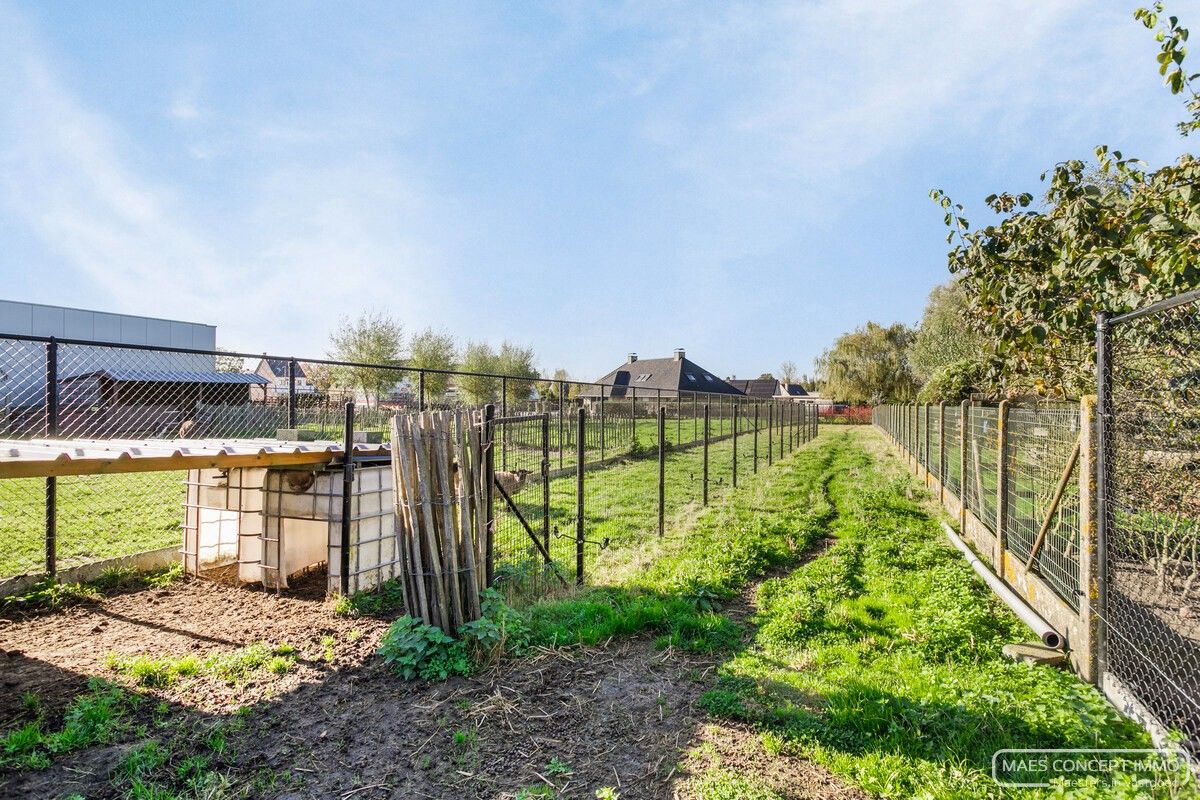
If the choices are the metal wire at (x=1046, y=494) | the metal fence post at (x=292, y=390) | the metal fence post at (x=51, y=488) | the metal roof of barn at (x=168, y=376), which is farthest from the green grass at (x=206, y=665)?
the metal roof of barn at (x=168, y=376)

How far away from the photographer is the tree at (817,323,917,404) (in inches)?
1661

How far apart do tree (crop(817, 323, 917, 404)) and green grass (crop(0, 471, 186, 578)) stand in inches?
1674

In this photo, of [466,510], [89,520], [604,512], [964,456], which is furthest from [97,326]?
[964,456]

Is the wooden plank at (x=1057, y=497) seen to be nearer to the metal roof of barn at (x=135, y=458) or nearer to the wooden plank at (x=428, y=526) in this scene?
the wooden plank at (x=428, y=526)

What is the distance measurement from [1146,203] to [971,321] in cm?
301

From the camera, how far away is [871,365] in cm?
4284

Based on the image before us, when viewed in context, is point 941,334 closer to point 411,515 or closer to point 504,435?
point 504,435

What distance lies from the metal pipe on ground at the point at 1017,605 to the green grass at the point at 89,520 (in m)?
7.89

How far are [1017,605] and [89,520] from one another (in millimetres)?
9921

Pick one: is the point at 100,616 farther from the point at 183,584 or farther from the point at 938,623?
the point at 938,623

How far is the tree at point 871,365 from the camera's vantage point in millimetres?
42188

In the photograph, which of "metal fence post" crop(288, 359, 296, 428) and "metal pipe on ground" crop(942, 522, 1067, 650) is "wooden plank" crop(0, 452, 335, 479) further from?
"metal pipe on ground" crop(942, 522, 1067, 650)

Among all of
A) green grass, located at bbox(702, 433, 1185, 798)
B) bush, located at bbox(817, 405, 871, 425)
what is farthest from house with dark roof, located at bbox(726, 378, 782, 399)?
green grass, located at bbox(702, 433, 1185, 798)

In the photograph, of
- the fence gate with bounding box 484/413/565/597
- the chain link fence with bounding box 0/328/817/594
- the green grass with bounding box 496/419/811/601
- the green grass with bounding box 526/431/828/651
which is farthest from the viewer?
the green grass with bounding box 496/419/811/601
